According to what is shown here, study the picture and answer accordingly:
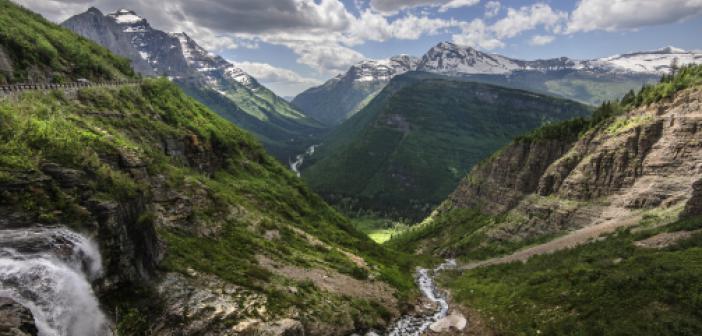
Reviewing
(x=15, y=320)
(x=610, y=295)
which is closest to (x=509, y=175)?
(x=610, y=295)

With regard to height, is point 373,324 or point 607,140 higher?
point 607,140

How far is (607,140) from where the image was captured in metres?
116

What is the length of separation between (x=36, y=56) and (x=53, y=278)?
242 feet

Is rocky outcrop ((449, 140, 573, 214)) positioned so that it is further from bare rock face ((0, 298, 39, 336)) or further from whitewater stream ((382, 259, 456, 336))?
bare rock face ((0, 298, 39, 336))

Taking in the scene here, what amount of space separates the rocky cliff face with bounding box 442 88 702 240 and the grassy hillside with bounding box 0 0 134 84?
116 metres

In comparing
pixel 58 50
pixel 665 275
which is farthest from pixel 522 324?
pixel 58 50

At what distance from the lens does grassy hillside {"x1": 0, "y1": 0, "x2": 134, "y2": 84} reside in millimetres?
74438

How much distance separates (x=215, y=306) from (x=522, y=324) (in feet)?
119

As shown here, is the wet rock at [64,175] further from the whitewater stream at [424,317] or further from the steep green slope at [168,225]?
the whitewater stream at [424,317]

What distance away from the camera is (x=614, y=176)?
107 metres

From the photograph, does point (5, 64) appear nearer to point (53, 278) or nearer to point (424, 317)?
point (53, 278)

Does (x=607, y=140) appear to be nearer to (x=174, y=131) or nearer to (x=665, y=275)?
(x=665, y=275)

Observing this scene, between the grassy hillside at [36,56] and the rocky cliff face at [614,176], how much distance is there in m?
116

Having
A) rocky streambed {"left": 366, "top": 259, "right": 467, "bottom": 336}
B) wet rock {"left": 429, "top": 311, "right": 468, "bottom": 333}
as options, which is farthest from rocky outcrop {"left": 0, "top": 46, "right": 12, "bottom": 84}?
wet rock {"left": 429, "top": 311, "right": 468, "bottom": 333}
